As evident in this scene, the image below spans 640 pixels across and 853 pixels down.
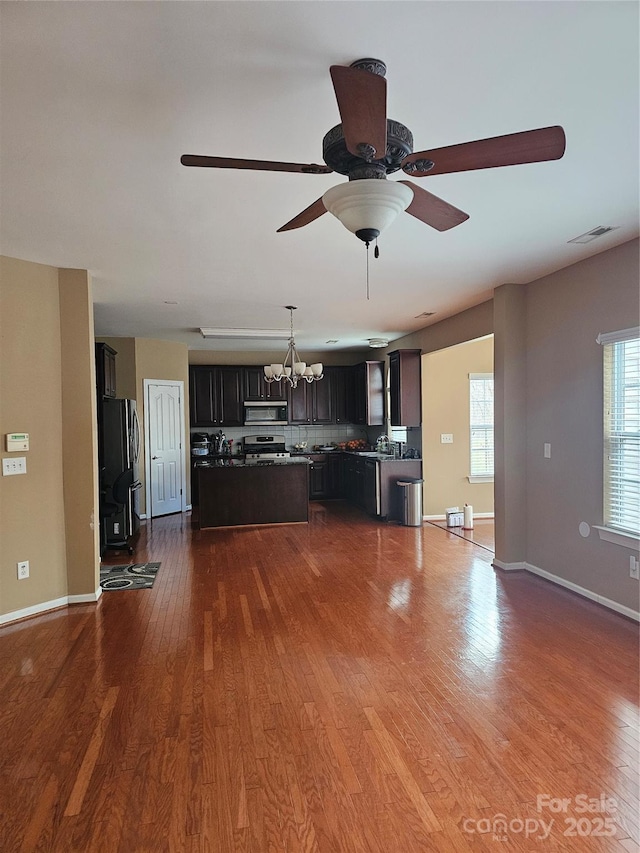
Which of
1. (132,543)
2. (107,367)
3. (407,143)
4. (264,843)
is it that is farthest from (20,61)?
(132,543)

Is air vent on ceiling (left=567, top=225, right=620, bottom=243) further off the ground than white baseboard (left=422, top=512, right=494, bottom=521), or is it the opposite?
air vent on ceiling (left=567, top=225, right=620, bottom=243)

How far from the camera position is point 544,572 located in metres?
4.87

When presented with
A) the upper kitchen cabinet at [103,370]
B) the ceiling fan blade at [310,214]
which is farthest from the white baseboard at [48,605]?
the ceiling fan blade at [310,214]

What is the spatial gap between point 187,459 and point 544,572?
6.03 metres

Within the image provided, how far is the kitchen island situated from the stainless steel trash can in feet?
4.60

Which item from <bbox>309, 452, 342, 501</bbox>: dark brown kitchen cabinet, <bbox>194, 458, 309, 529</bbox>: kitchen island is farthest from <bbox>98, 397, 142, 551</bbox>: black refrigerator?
<bbox>309, 452, 342, 501</bbox>: dark brown kitchen cabinet

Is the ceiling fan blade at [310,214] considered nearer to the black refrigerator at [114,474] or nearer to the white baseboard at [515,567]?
the white baseboard at [515,567]

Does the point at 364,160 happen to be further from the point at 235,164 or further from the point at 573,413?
the point at 573,413

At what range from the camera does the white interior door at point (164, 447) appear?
27.0 feet

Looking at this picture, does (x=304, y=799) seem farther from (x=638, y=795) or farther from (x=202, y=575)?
(x=202, y=575)

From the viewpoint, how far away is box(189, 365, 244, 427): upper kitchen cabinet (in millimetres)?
9375

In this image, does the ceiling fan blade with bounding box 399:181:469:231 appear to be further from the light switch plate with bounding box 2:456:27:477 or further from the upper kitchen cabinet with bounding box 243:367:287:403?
the upper kitchen cabinet with bounding box 243:367:287:403

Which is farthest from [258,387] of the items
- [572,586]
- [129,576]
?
[572,586]

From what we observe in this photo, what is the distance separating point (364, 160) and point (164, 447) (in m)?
7.26
